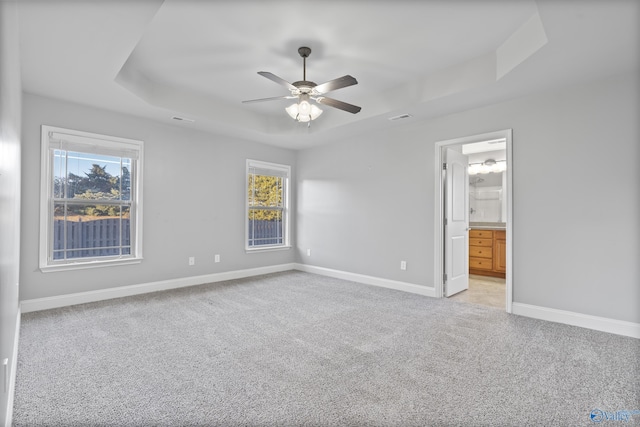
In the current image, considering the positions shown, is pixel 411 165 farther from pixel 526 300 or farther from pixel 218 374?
pixel 218 374

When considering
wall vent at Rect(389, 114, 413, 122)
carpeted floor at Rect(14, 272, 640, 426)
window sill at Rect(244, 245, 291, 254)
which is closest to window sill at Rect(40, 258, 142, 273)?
carpeted floor at Rect(14, 272, 640, 426)

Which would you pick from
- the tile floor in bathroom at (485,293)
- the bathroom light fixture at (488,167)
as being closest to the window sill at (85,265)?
the tile floor in bathroom at (485,293)

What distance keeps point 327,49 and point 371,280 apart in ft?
10.9

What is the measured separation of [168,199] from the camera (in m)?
4.61

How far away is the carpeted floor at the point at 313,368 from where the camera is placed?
1763 millimetres

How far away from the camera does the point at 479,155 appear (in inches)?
262

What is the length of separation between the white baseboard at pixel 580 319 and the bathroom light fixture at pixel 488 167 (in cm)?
368

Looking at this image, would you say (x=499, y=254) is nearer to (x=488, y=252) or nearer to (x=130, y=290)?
(x=488, y=252)

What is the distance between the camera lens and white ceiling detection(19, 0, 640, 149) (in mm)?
2258

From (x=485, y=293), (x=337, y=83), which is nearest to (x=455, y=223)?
(x=485, y=293)

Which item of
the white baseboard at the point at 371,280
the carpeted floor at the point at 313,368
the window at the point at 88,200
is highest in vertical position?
the window at the point at 88,200

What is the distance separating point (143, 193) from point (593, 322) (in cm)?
532

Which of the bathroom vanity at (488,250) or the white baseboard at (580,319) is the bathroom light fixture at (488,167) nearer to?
the bathroom vanity at (488,250)

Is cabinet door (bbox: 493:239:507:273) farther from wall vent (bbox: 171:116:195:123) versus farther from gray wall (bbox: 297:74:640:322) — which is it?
wall vent (bbox: 171:116:195:123)
